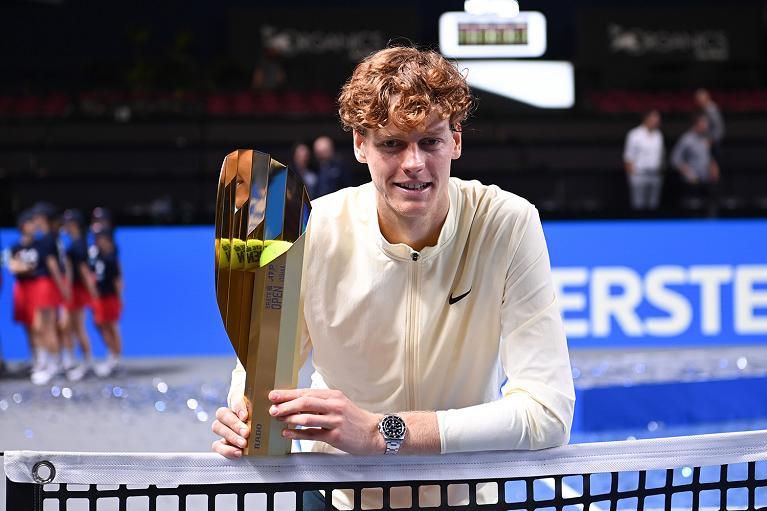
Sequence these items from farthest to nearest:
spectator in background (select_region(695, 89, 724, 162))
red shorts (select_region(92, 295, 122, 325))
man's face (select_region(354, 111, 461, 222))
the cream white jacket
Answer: spectator in background (select_region(695, 89, 724, 162)) → red shorts (select_region(92, 295, 122, 325)) → the cream white jacket → man's face (select_region(354, 111, 461, 222))

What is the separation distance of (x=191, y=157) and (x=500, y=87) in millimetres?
4360

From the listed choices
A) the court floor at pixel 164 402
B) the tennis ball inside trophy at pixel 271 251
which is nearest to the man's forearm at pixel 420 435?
the tennis ball inside trophy at pixel 271 251

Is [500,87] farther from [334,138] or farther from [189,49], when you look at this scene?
[189,49]

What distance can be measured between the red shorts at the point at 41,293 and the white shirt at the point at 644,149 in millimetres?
6038

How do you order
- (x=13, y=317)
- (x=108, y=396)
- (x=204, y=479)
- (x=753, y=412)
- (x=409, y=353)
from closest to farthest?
(x=204, y=479), (x=409, y=353), (x=753, y=412), (x=108, y=396), (x=13, y=317)

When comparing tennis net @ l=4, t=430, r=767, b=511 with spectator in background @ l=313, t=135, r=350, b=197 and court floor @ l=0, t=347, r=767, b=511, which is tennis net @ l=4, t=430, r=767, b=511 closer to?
court floor @ l=0, t=347, r=767, b=511

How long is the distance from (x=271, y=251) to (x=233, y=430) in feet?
0.98

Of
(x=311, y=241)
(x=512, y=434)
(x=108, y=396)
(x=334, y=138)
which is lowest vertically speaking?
(x=108, y=396)

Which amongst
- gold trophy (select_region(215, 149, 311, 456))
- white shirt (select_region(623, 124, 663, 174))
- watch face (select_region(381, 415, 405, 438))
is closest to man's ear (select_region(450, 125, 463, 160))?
gold trophy (select_region(215, 149, 311, 456))

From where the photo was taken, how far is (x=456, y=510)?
71.9 inches

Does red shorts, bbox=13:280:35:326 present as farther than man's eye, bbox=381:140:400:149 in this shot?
Yes

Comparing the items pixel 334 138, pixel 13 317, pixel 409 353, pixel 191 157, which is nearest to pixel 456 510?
pixel 409 353

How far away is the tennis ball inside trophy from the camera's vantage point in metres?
1.61

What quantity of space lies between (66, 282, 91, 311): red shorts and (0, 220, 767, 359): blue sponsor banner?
0.32 m
